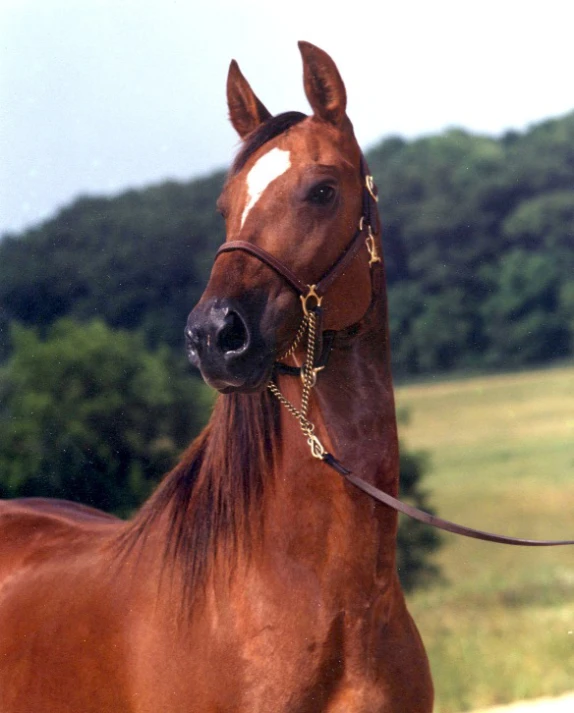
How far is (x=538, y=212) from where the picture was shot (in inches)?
419

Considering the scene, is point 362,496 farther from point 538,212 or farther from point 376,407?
point 538,212

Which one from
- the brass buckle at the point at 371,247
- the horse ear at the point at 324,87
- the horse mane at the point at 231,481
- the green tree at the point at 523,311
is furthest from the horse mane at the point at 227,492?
the green tree at the point at 523,311

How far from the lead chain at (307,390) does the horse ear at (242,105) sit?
70 centimetres

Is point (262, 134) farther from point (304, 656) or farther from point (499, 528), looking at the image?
point (499, 528)

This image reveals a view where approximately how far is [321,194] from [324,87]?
327mm

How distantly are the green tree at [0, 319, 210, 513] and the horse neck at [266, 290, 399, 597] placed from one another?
3304 millimetres

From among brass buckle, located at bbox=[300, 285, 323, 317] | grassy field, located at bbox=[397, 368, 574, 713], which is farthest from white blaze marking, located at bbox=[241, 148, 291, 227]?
grassy field, located at bbox=[397, 368, 574, 713]

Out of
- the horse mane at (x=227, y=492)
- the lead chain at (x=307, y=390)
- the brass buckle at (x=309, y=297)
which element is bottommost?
the horse mane at (x=227, y=492)

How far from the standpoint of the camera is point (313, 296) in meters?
2.14

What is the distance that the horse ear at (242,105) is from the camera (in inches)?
97.1

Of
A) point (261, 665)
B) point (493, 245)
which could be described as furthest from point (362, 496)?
point (493, 245)

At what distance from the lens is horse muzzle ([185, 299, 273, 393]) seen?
194cm

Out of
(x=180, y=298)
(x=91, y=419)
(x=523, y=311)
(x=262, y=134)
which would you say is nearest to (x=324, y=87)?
(x=262, y=134)

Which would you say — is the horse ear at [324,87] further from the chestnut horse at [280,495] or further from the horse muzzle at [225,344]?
the horse muzzle at [225,344]
